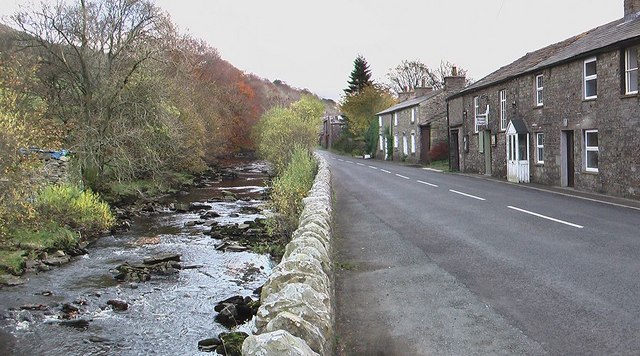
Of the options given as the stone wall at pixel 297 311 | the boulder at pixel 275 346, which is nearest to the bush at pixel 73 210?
the stone wall at pixel 297 311

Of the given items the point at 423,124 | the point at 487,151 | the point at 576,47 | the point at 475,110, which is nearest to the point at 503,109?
the point at 487,151

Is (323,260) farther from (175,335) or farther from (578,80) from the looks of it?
(578,80)

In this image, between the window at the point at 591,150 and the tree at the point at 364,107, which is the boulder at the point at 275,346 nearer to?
the window at the point at 591,150

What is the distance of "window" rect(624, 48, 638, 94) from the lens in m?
18.3

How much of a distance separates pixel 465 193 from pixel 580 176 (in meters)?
4.95

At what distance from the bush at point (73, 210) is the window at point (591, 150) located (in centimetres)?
1825

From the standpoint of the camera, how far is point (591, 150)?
21188 millimetres

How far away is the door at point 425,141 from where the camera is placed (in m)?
49.2

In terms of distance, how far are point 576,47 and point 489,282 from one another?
746 inches

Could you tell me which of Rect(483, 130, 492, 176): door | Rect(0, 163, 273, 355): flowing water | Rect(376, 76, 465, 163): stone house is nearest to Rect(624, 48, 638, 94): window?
Rect(483, 130, 492, 176): door

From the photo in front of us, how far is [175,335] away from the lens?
9.55m

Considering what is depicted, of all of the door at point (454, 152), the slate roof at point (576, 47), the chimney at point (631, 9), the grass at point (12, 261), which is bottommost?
the grass at point (12, 261)

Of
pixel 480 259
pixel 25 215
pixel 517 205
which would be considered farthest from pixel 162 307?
pixel 517 205

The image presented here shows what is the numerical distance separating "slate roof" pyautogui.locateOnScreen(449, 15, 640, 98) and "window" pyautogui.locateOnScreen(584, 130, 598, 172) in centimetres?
310
